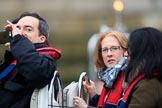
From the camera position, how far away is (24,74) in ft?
12.3

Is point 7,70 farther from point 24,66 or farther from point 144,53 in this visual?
point 144,53

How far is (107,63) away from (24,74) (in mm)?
873

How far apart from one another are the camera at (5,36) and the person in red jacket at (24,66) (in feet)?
0.10

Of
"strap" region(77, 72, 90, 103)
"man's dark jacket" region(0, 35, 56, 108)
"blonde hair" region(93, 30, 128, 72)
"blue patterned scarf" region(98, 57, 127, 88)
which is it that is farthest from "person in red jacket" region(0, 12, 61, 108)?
"blonde hair" region(93, 30, 128, 72)

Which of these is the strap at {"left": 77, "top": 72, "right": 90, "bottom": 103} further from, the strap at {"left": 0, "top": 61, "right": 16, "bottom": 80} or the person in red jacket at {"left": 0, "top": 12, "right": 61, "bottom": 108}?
the strap at {"left": 0, "top": 61, "right": 16, "bottom": 80}


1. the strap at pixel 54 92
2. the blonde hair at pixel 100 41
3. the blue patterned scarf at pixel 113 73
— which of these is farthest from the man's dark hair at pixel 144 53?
the blonde hair at pixel 100 41

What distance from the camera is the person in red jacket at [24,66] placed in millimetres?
3750

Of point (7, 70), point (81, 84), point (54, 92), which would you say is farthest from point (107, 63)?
point (7, 70)

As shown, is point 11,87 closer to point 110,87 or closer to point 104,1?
point 110,87

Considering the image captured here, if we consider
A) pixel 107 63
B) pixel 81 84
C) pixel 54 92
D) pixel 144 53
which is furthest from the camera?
pixel 107 63

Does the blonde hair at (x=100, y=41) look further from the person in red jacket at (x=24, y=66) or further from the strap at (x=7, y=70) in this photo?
the strap at (x=7, y=70)

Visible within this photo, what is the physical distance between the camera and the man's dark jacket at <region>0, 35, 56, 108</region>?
12.3 ft

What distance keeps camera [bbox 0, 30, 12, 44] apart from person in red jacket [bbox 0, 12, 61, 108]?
0.03 meters

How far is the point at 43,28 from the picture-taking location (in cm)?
415
